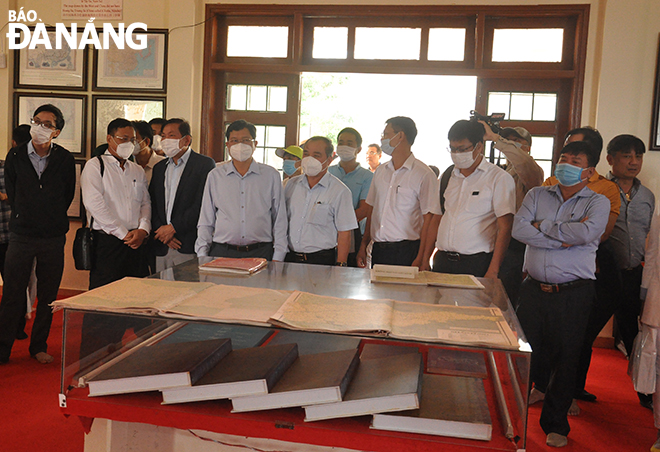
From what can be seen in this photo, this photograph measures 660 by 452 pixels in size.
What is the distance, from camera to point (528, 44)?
174 inches

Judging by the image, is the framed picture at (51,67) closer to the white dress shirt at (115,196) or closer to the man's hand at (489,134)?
the white dress shirt at (115,196)

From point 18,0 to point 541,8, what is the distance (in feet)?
14.8

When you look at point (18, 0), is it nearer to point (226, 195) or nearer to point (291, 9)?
point (291, 9)

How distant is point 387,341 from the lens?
1.08 metres

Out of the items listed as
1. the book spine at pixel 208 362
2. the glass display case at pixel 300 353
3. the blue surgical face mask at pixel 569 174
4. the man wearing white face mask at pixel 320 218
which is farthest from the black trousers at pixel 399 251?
the book spine at pixel 208 362

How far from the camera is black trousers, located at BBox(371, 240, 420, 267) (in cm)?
321

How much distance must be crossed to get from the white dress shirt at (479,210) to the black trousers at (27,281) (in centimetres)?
235

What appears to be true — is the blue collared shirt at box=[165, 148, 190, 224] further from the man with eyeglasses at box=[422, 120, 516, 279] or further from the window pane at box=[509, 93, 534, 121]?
the window pane at box=[509, 93, 534, 121]

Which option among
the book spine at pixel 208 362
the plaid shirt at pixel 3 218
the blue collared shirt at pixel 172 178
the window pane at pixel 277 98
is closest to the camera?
the book spine at pixel 208 362

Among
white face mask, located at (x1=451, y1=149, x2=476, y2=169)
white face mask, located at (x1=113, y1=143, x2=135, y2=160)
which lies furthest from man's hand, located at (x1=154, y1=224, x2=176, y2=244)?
white face mask, located at (x1=451, y1=149, x2=476, y2=169)

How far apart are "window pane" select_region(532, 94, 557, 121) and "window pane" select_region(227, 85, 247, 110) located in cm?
245

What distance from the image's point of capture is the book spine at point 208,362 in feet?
Answer: 3.99

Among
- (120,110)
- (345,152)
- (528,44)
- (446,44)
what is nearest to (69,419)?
(345,152)

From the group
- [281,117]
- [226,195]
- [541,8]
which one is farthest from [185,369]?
[541,8]
